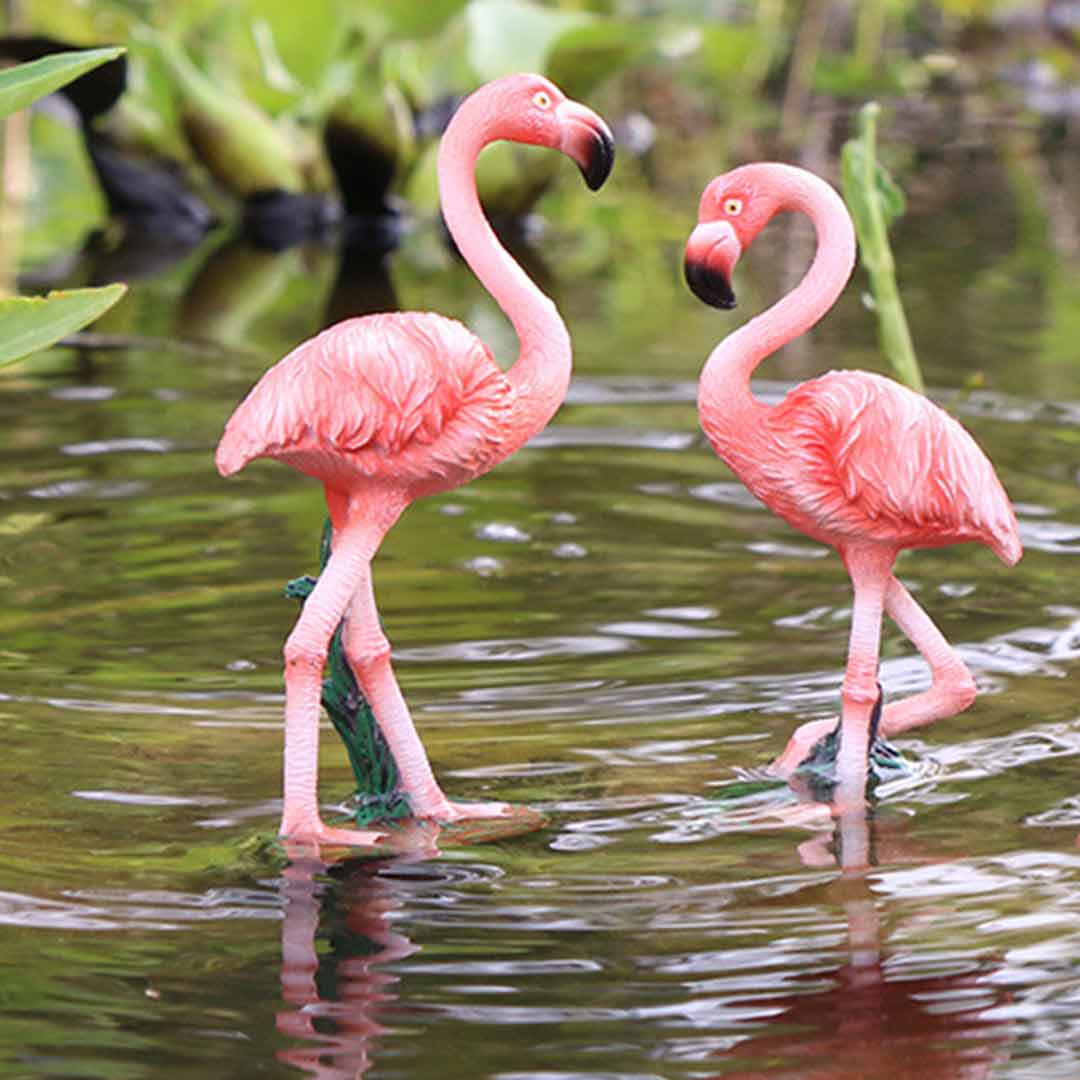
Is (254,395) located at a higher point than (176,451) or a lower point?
higher

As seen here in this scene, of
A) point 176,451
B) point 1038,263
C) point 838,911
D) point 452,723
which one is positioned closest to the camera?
point 838,911

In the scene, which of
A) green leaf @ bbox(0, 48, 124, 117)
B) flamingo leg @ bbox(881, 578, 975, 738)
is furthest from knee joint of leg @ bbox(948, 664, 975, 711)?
green leaf @ bbox(0, 48, 124, 117)

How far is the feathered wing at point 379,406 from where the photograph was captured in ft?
7.66

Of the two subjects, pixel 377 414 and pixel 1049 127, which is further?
pixel 1049 127

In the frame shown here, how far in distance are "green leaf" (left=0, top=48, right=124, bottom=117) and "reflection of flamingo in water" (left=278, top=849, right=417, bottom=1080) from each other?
2.56ft

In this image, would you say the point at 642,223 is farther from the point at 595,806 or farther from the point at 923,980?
the point at 923,980

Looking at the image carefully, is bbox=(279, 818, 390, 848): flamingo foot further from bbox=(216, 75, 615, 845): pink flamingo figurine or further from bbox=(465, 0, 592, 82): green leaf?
bbox=(465, 0, 592, 82): green leaf

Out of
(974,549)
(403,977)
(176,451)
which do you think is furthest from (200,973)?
(176,451)

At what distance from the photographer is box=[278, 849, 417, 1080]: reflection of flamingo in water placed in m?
1.94

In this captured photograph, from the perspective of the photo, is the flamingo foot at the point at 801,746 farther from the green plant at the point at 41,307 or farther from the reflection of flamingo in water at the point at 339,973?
the green plant at the point at 41,307

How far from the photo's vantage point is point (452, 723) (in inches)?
116

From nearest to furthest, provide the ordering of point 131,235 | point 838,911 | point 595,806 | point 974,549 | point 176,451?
1. point 838,911
2. point 595,806
3. point 974,549
4. point 176,451
5. point 131,235

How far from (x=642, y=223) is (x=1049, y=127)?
3.28 meters

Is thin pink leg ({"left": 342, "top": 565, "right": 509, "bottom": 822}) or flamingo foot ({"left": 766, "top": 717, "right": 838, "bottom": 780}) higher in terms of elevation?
thin pink leg ({"left": 342, "top": 565, "right": 509, "bottom": 822})
